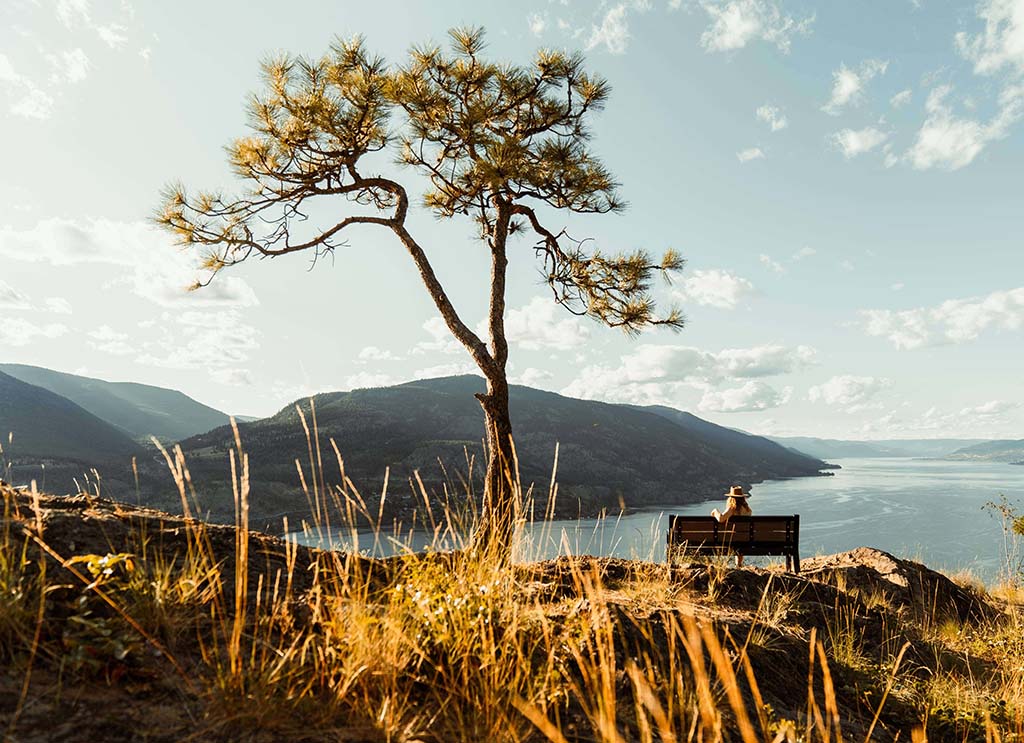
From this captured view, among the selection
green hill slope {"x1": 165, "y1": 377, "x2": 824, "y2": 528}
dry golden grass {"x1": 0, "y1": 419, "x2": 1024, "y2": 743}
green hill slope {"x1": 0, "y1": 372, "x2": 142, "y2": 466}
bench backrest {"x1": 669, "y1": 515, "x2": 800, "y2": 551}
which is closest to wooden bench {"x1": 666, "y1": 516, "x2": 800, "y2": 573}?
bench backrest {"x1": 669, "y1": 515, "x2": 800, "y2": 551}

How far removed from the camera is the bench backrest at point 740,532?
7.70 metres

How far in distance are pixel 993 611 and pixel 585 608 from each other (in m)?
8.02

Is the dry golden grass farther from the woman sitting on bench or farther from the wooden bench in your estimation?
the woman sitting on bench

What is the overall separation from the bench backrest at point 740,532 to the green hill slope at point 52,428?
84.6m

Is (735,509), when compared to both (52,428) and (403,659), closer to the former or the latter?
(403,659)

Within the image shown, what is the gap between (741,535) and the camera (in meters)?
7.84

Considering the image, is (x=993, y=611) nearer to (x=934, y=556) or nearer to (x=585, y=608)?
(x=585, y=608)

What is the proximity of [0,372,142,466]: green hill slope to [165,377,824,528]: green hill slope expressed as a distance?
14.0m

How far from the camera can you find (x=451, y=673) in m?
2.13

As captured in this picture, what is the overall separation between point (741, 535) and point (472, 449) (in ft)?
226

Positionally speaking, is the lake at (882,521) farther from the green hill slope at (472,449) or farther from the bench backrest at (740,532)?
the bench backrest at (740,532)

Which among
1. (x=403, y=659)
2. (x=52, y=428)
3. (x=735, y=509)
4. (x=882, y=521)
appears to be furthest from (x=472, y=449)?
(x=403, y=659)

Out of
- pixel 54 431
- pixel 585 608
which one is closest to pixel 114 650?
pixel 585 608

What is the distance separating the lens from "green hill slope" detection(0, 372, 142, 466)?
77.0m
